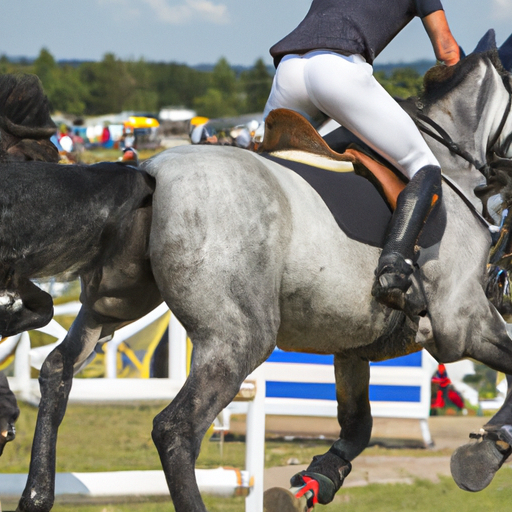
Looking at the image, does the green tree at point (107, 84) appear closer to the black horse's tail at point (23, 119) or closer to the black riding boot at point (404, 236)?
the black horse's tail at point (23, 119)

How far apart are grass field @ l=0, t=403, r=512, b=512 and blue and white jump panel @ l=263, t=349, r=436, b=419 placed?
15.9 inches

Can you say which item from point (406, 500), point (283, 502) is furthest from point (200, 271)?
point (406, 500)

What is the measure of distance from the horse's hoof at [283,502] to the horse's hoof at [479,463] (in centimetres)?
76

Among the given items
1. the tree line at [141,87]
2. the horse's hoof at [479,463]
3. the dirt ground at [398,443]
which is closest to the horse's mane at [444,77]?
the horse's hoof at [479,463]

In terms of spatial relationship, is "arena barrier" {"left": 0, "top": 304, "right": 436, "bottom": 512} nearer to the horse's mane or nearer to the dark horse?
the dark horse

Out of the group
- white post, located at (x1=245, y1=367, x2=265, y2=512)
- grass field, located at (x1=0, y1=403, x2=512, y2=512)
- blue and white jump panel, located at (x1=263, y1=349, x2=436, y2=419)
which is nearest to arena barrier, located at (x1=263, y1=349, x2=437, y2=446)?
blue and white jump panel, located at (x1=263, y1=349, x2=436, y2=419)

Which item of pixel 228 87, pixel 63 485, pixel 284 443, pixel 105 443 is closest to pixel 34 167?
pixel 63 485

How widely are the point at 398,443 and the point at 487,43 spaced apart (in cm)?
434

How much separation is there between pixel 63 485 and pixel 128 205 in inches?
88.9

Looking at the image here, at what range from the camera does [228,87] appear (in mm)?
72125

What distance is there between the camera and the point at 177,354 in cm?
590

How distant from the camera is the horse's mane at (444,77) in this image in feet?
14.4

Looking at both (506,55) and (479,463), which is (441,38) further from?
(479,463)

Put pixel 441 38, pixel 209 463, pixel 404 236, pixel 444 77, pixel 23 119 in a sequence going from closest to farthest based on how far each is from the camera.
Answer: pixel 404 236 < pixel 23 119 < pixel 441 38 < pixel 444 77 < pixel 209 463
